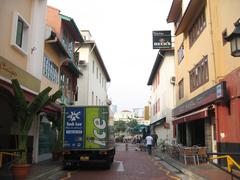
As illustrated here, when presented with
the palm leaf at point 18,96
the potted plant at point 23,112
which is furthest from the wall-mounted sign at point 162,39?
the palm leaf at point 18,96

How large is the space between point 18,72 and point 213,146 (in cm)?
1080

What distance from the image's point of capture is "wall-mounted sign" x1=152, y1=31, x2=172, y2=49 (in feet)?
102

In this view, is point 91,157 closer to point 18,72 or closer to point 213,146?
point 18,72

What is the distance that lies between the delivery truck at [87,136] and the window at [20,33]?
3.90 meters

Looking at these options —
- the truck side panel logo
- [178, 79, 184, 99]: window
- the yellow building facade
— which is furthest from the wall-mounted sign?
the truck side panel logo

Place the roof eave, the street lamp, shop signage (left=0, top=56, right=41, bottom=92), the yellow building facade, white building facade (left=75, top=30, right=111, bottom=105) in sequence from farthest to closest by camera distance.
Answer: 1. white building facade (left=75, top=30, right=111, bottom=105)
2. the roof eave
3. the yellow building facade
4. shop signage (left=0, top=56, right=41, bottom=92)
5. the street lamp

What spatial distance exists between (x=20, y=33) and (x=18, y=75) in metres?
2.58

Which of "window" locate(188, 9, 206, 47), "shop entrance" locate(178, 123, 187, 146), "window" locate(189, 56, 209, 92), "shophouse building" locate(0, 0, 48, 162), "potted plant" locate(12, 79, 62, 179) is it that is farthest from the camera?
"shop entrance" locate(178, 123, 187, 146)

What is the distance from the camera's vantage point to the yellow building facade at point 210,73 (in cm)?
1620


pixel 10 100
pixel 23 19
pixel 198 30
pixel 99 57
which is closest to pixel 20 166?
pixel 10 100

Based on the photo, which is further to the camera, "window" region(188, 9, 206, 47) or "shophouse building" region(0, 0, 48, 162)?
"window" region(188, 9, 206, 47)

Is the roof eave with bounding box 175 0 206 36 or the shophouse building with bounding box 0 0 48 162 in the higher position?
the roof eave with bounding box 175 0 206 36

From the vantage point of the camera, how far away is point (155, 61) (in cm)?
4434

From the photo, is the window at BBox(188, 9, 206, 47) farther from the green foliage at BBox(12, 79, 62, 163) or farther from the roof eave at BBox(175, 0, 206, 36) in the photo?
the green foliage at BBox(12, 79, 62, 163)
